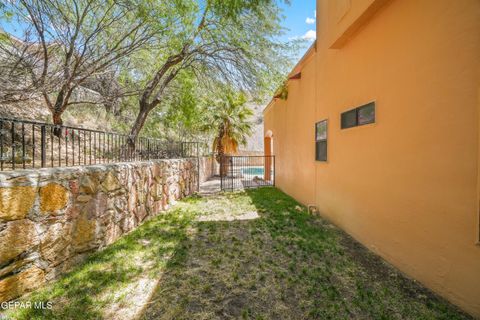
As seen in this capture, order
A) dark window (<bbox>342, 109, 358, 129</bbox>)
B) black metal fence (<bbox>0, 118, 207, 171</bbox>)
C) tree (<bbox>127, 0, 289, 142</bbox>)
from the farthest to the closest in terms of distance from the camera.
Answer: tree (<bbox>127, 0, 289, 142</bbox>), dark window (<bbox>342, 109, 358, 129</bbox>), black metal fence (<bbox>0, 118, 207, 171</bbox>)

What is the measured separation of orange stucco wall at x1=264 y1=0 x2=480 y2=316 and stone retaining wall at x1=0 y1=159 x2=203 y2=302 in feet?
14.7

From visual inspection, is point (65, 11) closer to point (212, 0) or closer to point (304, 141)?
point (212, 0)

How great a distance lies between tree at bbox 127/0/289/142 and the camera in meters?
5.41

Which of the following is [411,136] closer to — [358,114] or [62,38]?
[358,114]

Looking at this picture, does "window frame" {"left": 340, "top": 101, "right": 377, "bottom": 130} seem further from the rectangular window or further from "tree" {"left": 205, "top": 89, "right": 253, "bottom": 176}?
"tree" {"left": 205, "top": 89, "right": 253, "bottom": 176}

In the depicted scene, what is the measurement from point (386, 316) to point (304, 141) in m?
5.01

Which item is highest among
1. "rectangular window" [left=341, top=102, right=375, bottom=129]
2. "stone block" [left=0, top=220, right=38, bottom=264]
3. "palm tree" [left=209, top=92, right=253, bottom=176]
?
"palm tree" [left=209, top=92, right=253, bottom=176]

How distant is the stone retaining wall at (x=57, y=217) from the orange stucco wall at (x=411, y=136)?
447 centimetres

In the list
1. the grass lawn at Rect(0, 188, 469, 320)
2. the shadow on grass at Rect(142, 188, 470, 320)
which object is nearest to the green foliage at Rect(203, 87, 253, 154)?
the grass lawn at Rect(0, 188, 469, 320)

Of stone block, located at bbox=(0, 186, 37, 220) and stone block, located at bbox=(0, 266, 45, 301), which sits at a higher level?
stone block, located at bbox=(0, 186, 37, 220)

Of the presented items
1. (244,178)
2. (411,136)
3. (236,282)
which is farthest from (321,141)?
(244,178)

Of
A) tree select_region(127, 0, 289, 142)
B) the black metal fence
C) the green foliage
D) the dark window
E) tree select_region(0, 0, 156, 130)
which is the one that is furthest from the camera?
the green foliage

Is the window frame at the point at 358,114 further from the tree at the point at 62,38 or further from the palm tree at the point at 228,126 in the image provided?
the palm tree at the point at 228,126

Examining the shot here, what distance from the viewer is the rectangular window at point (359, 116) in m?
3.69
